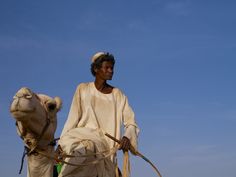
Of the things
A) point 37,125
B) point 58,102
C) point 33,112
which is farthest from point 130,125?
point 33,112

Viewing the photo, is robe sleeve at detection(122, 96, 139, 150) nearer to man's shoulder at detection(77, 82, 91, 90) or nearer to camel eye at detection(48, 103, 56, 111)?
man's shoulder at detection(77, 82, 91, 90)

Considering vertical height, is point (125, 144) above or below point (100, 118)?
below

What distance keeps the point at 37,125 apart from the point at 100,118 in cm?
230

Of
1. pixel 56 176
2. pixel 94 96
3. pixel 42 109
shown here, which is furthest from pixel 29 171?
pixel 94 96

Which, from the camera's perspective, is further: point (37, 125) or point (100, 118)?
point (100, 118)

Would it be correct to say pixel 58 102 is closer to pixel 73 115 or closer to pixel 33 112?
pixel 33 112

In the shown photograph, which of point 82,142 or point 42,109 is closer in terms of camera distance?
point 42,109

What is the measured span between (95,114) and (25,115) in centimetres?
256

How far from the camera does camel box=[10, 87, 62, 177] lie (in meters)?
3.95

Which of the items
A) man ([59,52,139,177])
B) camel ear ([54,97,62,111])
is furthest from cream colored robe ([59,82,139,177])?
camel ear ([54,97,62,111])

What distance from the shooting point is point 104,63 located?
6531 millimetres

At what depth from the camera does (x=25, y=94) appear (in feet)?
13.0

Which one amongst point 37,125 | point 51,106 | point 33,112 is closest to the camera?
point 33,112

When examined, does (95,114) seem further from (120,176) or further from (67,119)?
(120,176)
